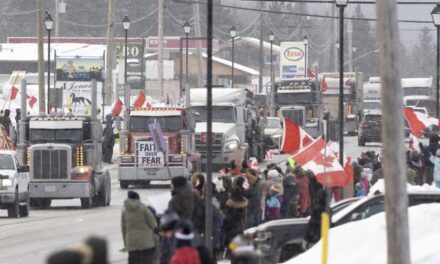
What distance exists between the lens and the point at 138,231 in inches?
712

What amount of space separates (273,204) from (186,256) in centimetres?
1335

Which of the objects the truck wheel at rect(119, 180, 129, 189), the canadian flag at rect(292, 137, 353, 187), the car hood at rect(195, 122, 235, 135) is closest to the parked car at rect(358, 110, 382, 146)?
the car hood at rect(195, 122, 235, 135)

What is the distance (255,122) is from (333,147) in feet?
97.2

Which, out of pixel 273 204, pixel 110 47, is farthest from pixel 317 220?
pixel 110 47

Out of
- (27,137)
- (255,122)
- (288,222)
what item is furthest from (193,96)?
(288,222)

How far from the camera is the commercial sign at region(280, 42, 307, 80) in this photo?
3884 inches

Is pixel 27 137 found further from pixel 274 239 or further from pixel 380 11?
pixel 380 11

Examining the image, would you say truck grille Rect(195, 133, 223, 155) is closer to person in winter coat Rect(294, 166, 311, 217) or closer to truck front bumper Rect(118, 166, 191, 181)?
truck front bumper Rect(118, 166, 191, 181)

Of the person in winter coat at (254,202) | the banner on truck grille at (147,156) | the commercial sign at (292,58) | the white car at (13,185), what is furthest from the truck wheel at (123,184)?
Answer: the commercial sign at (292,58)

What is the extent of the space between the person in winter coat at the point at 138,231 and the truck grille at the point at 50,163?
17.1 m

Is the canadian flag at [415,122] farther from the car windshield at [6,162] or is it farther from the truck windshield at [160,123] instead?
the car windshield at [6,162]

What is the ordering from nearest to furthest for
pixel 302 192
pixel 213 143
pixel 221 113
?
pixel 302 192 < pixel 213 143 < pixel 221 113

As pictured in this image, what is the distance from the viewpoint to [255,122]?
54.0 m

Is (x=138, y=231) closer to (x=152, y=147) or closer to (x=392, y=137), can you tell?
(x=392, y=137)
